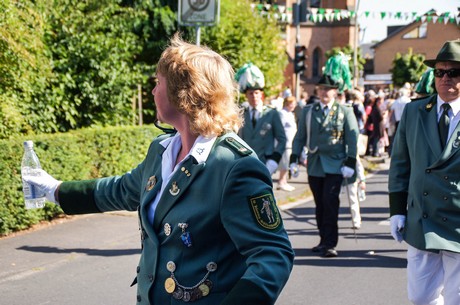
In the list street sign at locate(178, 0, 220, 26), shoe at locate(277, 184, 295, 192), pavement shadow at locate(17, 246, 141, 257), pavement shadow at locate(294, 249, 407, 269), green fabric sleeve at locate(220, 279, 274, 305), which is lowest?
shoe at locate(277, 184, 295, 192)

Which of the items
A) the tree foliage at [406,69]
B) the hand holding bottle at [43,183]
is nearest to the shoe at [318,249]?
the hand holding bottle at [43,183]

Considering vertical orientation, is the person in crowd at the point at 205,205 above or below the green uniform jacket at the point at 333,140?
above

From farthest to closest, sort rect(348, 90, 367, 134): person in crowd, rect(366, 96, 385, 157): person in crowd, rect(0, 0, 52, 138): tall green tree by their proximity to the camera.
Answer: rect(366, 96, 385, 157): person in crowd
rect(348, 90, 367, 134): person in crowd
rect(0, 0, 52, 138): tall green tree

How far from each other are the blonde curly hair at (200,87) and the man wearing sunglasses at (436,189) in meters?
2.31

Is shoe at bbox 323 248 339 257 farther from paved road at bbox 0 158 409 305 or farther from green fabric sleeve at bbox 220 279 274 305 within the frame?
green fabric sleeve at bbox 220 279 274 305

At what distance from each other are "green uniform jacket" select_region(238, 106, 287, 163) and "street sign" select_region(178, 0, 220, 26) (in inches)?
60.2

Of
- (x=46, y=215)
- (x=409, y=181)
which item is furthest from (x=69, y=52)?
(x=409, y=181)

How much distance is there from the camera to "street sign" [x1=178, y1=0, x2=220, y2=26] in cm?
972

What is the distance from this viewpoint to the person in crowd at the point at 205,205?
2.49m

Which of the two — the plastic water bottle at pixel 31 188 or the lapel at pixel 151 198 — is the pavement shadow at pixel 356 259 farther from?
the lapel at pixel 151 198

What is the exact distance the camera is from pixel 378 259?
320 inches

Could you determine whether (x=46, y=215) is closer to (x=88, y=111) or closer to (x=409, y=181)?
(x=88, y=111)

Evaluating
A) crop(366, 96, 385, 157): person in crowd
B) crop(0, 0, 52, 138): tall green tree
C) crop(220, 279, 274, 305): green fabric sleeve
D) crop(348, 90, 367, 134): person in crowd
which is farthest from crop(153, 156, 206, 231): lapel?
crop(366, 96, 385, 157): person in crowd

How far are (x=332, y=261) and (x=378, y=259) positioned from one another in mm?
572
